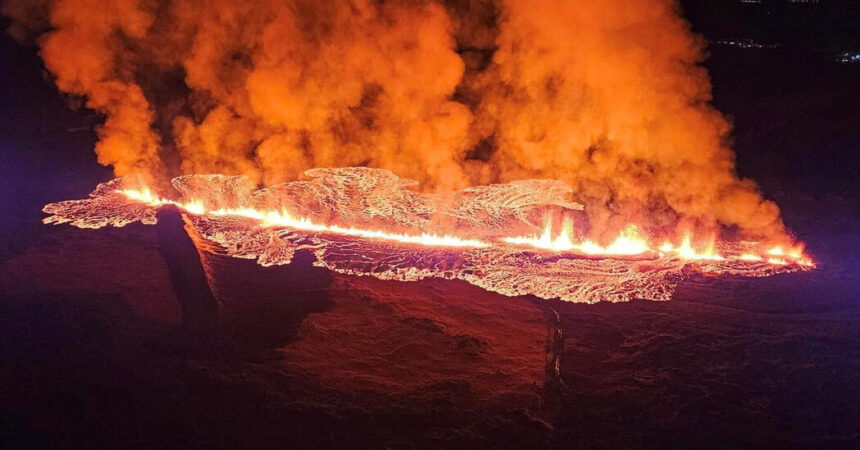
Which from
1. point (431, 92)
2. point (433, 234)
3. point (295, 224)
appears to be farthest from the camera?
point (431, 92)

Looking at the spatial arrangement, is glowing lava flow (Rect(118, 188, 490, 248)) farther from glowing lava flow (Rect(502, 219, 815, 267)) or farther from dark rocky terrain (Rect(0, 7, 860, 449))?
dark rocky terrain (Rect(0, 7, 860, 449))

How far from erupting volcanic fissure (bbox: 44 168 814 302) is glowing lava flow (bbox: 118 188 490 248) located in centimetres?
2

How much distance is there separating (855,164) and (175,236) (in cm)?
1556

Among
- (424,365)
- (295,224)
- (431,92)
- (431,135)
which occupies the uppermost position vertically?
(431,92)

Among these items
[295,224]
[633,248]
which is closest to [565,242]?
[633,248]

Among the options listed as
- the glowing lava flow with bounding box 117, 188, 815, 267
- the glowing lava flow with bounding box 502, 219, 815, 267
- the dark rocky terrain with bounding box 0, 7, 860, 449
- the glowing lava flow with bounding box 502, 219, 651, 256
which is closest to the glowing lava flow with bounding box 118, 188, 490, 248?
the glowing lava flow with bounding box 117, 188, 815, 267

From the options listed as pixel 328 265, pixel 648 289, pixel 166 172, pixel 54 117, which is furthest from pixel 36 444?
pixel 54 117

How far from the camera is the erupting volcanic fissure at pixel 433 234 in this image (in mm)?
7738

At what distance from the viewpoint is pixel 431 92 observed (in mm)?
10891

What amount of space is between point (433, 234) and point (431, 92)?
338 centimetres

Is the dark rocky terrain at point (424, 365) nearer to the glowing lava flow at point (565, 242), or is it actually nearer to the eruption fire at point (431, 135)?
the glowing lava flow at point (565, 242)

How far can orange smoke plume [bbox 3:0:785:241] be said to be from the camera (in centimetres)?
909

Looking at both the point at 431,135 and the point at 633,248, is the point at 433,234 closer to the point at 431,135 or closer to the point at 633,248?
the point at 431,135

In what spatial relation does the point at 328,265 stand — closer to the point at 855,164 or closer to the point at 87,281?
the point at 87,281
